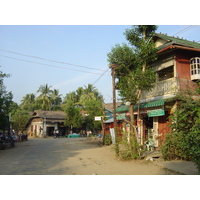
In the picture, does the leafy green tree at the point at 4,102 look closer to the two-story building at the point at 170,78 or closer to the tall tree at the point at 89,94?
the two-story building at the point at 170,78

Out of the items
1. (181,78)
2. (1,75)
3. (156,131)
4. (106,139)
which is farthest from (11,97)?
(181,78)

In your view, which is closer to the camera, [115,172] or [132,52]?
[115,172]

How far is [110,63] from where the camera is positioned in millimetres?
11344

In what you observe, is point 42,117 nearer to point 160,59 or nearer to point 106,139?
point 106,139

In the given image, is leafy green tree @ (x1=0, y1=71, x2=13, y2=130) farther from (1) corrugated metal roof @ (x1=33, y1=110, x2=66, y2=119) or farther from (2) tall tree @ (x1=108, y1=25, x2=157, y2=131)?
(1) corrugated metal roof @ (x1=33, y1=110, x2=66, y2=119)

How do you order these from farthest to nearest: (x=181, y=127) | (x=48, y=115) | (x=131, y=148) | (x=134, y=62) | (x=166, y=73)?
(x=48, y=115) → (x=166, y=73) → (x=134, y=62) → (x=131, y=148) → (x=181, y=127)

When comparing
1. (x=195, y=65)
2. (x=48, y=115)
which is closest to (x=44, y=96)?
(x=48, y=115)

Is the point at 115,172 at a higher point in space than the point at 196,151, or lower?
lower

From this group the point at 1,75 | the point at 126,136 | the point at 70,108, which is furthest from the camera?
the point at 70,108

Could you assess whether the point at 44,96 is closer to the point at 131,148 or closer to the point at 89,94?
the point at 89,94

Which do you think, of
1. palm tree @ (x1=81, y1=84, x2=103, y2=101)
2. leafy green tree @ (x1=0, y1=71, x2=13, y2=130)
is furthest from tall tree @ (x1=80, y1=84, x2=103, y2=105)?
leafy green tree @ (x1=0, y1=71, x2=13, y2=130)

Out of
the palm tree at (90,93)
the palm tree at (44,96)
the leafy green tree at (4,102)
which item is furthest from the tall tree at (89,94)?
the leafy green tree at (4,102)

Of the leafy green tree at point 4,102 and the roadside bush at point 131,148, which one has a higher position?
the leafy green tree at point 4,102

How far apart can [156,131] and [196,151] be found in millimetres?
6780
